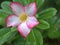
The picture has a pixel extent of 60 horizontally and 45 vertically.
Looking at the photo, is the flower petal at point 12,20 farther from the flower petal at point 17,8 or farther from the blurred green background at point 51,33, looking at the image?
the blurred green background at point 51,33

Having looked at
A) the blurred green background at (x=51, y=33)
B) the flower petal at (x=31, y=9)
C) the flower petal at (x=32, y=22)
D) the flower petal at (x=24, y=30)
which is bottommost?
the blurred green background at (x=51, y=33)

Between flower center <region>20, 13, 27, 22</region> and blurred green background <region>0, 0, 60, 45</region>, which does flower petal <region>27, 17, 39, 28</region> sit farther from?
blurred green background <region>0, 0, 60, 45</region>

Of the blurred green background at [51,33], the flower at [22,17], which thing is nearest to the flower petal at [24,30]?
the flower at [22,17]

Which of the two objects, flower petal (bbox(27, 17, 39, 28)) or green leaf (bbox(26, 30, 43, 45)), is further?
green leaf (bbox(26, 30, 43, 45))

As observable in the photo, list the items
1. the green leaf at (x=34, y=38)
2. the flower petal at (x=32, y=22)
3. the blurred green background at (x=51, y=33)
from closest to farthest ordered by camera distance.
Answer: the flower petal at (x=32, y=22)
the green leaf at (x=34, y=38)
the blurred green background at (x=51, y=33)

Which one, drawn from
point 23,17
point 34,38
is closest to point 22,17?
point 23,17

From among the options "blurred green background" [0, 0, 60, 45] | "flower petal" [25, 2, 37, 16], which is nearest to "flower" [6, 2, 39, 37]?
"flower petal" [25, 2, 37, 16]

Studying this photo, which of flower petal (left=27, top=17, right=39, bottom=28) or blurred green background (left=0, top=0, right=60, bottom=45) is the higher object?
flower petal (left=27, top=17, right=39, bottom=28)
